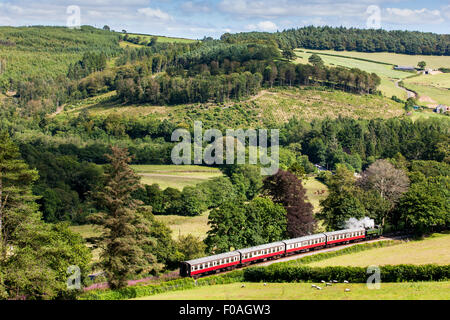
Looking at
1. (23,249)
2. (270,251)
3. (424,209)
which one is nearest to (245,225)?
(270,251)

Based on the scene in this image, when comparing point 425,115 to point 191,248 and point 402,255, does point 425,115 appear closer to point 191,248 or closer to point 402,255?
point 402,255

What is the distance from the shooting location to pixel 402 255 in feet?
170

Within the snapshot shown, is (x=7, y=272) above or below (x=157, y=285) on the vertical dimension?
above

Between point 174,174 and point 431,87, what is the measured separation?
12055cm

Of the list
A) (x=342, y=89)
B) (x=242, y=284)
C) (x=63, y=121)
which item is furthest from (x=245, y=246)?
(x=342, y=89)

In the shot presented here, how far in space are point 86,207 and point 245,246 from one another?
3638cm

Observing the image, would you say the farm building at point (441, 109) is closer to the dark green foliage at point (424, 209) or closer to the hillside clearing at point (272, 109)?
the hillside clearing at point (272, 109)

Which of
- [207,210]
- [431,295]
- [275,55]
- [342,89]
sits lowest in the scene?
[207,210]

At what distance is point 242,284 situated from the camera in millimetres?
41094

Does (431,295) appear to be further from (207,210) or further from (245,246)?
(207,210)

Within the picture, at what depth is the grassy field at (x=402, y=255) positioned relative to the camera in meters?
48.7

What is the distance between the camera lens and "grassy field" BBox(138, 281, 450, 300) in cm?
3228

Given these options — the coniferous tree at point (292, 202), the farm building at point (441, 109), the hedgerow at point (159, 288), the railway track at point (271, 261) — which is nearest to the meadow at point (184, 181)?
the coniferous tree at point (292, 202)
